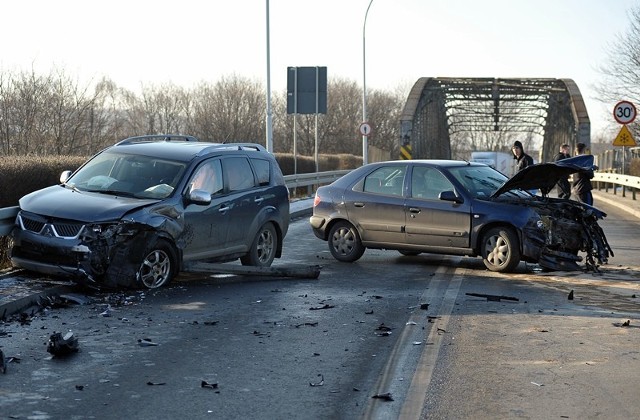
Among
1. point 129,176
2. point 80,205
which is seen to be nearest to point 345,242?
point 129,176

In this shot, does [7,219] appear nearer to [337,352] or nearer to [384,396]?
[337,352]

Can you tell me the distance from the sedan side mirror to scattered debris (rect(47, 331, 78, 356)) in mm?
7082

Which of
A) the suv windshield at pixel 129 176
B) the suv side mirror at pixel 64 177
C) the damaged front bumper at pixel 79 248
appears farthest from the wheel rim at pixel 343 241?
the damaged front bumper at pixel 79 248

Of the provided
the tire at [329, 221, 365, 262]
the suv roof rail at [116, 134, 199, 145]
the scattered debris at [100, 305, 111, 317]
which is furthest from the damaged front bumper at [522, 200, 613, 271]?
the scattered debris at [100, 305, 111, 317]

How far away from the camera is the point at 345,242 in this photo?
14523 millimetres

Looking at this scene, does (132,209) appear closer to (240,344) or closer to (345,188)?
(240,344)

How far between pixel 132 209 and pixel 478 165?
6034 mm

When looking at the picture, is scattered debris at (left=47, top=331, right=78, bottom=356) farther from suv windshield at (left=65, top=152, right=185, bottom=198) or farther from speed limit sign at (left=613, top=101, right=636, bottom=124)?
speed limit sign at (left=613, top=101, right=636, bottom=124)

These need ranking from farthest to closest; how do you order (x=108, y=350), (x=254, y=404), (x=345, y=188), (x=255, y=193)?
(x=345, y=188), (x=255, y=193), (x=108, y=350), (x=254, y=404)

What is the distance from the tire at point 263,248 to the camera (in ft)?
41.8

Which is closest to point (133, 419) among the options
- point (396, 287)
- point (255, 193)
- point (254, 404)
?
point (254, 404)

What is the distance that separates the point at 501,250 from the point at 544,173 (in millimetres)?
1439

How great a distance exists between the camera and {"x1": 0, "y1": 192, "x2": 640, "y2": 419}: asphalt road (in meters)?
5.95

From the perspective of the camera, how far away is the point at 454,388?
21.1 ft
